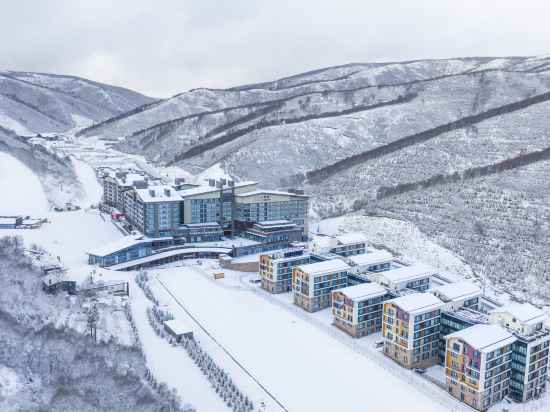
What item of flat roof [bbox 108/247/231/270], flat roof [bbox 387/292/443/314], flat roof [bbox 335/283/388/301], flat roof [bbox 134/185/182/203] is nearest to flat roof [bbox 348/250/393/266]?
flat roof [bbox 335/283/388/301]

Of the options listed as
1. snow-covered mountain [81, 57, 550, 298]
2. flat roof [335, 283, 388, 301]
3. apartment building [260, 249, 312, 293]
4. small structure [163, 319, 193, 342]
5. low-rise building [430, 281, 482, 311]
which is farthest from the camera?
snow-covered mountain [81, 57, 550, 298]

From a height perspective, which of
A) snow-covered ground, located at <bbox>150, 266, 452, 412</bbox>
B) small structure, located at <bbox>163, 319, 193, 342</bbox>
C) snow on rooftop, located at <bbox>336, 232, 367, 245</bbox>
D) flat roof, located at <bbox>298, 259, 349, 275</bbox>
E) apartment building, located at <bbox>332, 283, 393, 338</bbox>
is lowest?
snow-covered ground, located at <bbox>150, 266, 452, 412</bbox>

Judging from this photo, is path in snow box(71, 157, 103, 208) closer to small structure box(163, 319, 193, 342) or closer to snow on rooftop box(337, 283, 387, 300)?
small structure box(163, 319, 193, 342)

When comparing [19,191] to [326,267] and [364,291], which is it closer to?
[326,267]

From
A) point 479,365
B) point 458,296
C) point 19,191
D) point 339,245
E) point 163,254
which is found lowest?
point 479,365

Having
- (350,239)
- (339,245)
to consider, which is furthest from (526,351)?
(350,239)

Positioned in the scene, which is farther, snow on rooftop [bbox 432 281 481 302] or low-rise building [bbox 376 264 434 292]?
low-rise building [bbox 376 264 434 292]
